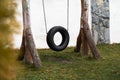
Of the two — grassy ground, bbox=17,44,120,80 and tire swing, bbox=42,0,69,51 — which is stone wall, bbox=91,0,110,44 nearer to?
grassy ground, bbox=17,44,120,80

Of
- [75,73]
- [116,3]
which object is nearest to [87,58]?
[75,73]

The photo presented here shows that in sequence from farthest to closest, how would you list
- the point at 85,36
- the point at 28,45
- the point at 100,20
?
the point at 100,20 → the point at 85,36 → the point at 28,45

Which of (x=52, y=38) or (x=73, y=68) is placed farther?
(x=52, y=38)

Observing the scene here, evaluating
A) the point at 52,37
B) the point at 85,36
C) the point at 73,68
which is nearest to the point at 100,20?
the point at 85,36

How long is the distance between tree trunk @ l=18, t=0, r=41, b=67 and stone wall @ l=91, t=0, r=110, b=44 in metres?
3.87

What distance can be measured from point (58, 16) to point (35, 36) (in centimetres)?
89

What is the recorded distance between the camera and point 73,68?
30.2 feet

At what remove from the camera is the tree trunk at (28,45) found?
29.8 ft

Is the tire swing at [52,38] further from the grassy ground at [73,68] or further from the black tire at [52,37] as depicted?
the grassy ground at [73,68]

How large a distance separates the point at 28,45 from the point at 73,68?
1.16 meters

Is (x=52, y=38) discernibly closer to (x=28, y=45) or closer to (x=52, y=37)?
(x=52, y=37)

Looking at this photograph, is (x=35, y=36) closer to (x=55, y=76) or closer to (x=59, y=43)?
(x=59, y=43)

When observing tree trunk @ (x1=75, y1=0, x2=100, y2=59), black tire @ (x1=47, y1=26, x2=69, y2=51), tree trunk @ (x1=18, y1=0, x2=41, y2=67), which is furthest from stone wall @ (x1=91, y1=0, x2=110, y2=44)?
tree trunk @ (x1=18, y1=0, x2=41, y2=67)

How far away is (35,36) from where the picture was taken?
1170 cm
